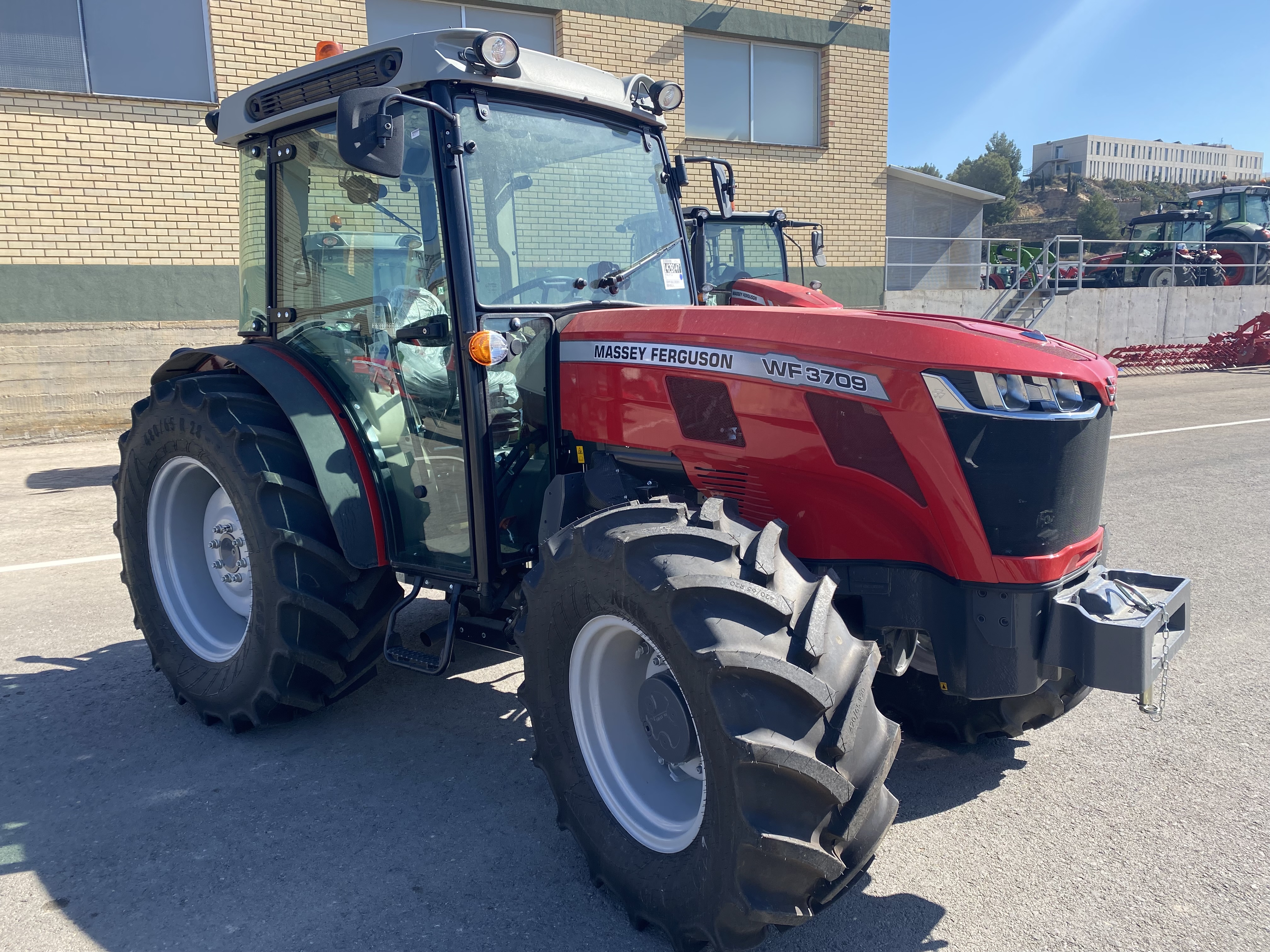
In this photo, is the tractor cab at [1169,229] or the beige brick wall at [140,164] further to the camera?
the tractor cab at [1169,229]

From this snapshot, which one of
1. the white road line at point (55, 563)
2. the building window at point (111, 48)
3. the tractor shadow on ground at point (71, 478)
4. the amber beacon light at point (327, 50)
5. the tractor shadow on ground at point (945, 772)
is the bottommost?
the tractor shadow on ground at point (945, 772)

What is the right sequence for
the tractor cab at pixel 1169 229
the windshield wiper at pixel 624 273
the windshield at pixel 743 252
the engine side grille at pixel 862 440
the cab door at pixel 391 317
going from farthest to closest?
the tractor cab at pixel 1169 229 → the windshield at pixel 743 252 → the windshield wiper at pixel 624 273 → the cab door at pixel 391 317 → the engine side grille at pixel 862 440

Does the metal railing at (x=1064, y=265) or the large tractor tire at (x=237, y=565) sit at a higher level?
the metal railing at (x=1064, y=265)

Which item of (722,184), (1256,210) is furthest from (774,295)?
(1256,210)

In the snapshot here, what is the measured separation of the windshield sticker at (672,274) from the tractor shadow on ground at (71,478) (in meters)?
6.52

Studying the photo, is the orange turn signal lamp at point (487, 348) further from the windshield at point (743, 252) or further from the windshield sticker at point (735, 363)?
the windshield at point (743, 252)

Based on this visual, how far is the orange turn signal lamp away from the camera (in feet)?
10.2

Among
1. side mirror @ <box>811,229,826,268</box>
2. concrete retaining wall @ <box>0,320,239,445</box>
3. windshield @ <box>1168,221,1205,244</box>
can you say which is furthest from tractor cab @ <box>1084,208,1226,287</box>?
concrete retaining wall @ <box>0,320,239,445</box>

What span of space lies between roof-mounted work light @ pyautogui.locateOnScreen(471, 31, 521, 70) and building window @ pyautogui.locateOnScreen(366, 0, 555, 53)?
30.5 feet

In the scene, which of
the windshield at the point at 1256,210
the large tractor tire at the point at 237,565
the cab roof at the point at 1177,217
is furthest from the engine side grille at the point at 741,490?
the windshield at the point at 1256,210

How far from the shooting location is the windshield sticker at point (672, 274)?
3.62 meters

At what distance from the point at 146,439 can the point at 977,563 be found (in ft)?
10.7

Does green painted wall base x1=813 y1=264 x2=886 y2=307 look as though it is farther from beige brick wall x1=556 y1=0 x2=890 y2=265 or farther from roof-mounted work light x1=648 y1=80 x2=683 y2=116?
roof-mounted work light x1=648 y1=80 x2=683 y2=116

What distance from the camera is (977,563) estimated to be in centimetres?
249
